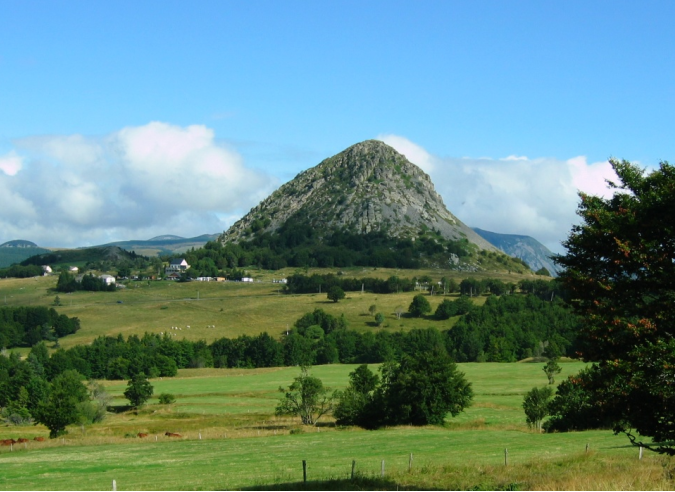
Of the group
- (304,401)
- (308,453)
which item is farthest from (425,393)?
(308,453)

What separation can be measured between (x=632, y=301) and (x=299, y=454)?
115ft

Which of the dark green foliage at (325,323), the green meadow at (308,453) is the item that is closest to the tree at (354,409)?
the green meadow at (308,453)

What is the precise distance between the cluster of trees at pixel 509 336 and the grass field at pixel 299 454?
2398 inches

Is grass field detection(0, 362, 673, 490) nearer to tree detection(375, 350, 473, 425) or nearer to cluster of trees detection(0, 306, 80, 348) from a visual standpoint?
tree detection(375, 350, 473, 425)

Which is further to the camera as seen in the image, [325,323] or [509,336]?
[325,323]

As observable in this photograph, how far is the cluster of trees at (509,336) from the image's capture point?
166 meters

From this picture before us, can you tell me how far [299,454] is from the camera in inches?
2010

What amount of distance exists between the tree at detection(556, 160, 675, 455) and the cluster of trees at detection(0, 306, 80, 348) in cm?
18493

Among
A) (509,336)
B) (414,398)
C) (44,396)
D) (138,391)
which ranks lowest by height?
(44,396)

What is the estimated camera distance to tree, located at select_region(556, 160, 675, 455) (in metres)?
18.7

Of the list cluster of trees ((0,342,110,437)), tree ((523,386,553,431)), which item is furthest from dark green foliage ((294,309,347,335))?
tree ((523,386,553,431))

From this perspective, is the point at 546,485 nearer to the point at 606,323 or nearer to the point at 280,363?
the point at 606,323

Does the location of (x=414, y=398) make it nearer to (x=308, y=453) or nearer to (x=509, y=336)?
(x=308, y=453)

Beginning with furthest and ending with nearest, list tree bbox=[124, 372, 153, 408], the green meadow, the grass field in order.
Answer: tree bbox=[124, 372, 153, 408] → the grass field → the green meadow
